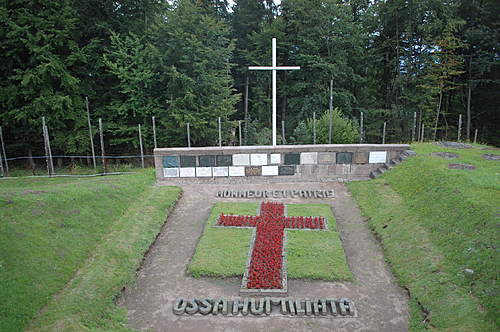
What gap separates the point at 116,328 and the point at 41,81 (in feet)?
57.5

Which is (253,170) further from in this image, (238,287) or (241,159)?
(238,287)

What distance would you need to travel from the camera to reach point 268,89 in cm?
3023

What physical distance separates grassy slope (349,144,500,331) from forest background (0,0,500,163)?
862 centimetres

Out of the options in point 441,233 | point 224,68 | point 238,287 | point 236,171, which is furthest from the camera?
point 224,68

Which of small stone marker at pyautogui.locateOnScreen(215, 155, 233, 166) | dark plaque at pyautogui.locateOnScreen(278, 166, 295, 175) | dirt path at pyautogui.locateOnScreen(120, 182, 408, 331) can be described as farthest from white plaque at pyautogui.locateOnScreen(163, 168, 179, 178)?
dark plaque at pyautogui.locateOnScreen(278, 166, 295, 175)

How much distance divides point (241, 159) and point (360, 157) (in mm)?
3927

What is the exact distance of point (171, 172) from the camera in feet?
41.0

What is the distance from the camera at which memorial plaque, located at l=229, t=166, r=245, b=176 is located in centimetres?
1247

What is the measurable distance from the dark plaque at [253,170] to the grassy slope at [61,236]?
98.7 inches

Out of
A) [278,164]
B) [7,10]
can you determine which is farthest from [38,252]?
[7,10]

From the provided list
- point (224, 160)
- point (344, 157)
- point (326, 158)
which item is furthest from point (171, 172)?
point (344, 157)

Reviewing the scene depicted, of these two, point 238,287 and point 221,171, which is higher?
point 221,171

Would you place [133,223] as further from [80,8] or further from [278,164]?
[80,8]

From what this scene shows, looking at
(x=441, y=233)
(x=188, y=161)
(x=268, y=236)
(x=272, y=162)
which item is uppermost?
(x=188, y=161)
